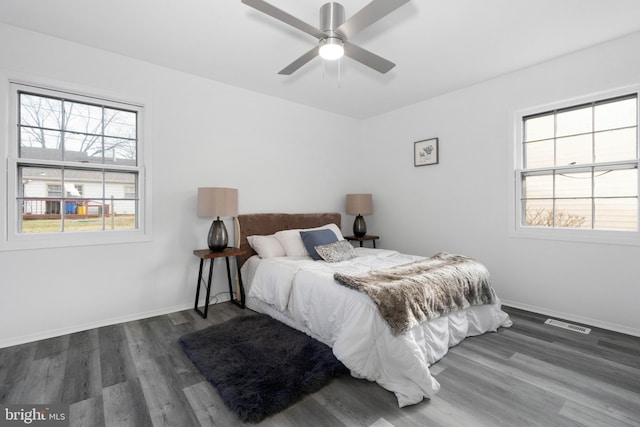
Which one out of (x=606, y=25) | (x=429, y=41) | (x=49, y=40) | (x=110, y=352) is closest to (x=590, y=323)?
(x=606, y=25)

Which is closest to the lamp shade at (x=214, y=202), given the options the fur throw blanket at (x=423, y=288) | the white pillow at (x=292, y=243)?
the white pillow at (x=292, y=243)

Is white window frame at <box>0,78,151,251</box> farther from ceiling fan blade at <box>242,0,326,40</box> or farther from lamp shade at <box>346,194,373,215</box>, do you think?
lamp shade at <box>346,194,373,215</box>

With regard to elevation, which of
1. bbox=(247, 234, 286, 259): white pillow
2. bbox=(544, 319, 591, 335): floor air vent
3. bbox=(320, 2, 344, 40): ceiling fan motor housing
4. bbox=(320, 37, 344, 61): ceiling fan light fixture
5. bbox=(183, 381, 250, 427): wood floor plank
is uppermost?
bbox=(320, 2, 344, 40): ceiling fan motor housing

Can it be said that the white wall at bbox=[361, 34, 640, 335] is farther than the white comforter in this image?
Yes

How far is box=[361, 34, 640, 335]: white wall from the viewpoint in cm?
276

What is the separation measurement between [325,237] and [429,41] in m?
2.22

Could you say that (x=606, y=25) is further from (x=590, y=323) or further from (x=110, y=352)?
(x=110, y=352)

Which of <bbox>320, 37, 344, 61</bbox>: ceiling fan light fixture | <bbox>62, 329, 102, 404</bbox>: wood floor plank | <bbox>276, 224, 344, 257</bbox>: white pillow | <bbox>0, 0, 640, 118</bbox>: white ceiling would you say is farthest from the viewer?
<bbox>276, 224, 344, 257</bbox>: white pillow

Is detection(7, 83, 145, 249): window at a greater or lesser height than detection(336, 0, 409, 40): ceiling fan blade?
lesser

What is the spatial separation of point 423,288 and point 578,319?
2.02 metres

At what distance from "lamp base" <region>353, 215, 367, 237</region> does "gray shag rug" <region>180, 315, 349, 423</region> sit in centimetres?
211

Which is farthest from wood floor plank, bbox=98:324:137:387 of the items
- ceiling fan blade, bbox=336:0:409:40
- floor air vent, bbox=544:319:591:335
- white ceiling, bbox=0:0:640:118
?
floor air vent, bbox=544:319:591:335

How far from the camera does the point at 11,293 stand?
8.18 ft

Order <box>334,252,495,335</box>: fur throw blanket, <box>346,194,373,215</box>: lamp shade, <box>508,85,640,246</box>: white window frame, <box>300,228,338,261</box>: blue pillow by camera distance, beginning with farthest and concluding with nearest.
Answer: <box>346,194,373,215</box>: lamp shade → <box>300,228,338,261</box>: blue pillow → <box>508,85,640,246</box>: white window frame → <box>334,252,495,335</box>: fur throw blanket
